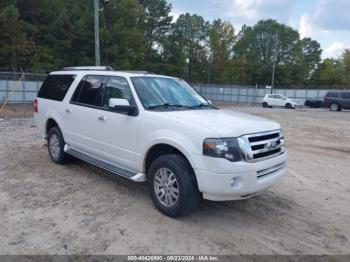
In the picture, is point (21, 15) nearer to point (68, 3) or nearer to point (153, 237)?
point (68, 3)

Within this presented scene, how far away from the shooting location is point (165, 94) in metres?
5.26

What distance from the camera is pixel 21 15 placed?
102ft

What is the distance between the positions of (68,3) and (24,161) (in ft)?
112

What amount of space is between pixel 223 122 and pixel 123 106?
1.43m

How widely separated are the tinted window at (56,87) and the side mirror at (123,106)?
210 cm

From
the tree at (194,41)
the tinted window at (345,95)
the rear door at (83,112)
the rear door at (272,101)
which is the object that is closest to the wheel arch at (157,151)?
the rear door at (83,112)

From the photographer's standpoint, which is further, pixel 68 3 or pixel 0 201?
pixel 68 3

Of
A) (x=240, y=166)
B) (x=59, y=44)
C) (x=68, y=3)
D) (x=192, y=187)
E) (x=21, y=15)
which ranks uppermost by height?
(x=68, y=3)

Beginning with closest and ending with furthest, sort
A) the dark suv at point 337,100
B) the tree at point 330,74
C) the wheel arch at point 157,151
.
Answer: the wheel arch at point 157,151 → the dark suv at point 337,100 → the tree at point 330,74

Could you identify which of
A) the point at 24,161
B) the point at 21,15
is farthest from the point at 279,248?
the point at 21,15

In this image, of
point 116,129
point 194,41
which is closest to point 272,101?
point 116,129

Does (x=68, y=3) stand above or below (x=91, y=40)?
above

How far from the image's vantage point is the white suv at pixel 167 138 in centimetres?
399

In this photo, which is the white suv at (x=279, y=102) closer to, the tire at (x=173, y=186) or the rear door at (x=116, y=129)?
the rear door at (x=116, y=129)
